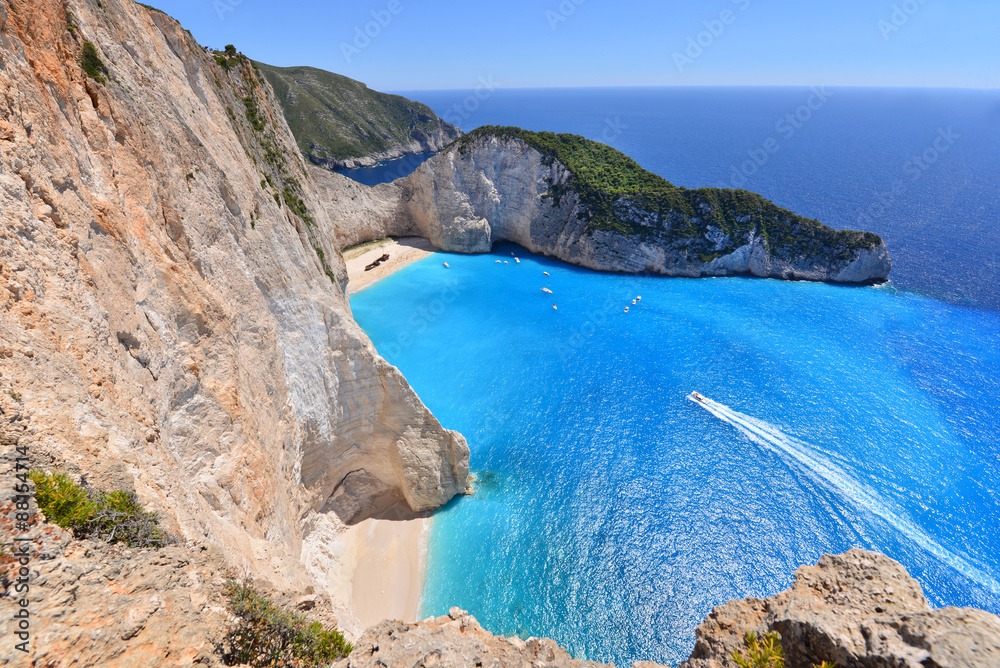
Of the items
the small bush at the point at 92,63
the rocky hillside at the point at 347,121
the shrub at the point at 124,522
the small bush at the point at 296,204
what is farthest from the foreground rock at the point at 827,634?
the rocky hillside at the point at 347,121

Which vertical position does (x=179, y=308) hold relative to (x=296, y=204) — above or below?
below

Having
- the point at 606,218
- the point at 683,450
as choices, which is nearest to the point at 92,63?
the point at 683,450

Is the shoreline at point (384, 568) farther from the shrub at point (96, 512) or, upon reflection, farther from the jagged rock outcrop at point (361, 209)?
the jagged rock outcrop at point (361, 209)

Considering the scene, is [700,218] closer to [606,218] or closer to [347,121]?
[606,218]

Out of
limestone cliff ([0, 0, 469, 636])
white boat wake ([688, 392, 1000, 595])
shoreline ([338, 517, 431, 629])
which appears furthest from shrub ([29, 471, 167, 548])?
white boat wake ([688, 392, 1000, 595])

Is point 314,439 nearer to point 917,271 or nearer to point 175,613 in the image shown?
point 175,613

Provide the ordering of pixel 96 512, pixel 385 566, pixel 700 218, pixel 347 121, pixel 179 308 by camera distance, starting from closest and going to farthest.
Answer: pixel 96 512, pixel 179 308, pixel 385 566, pixel 700 218, pixel 347 121
